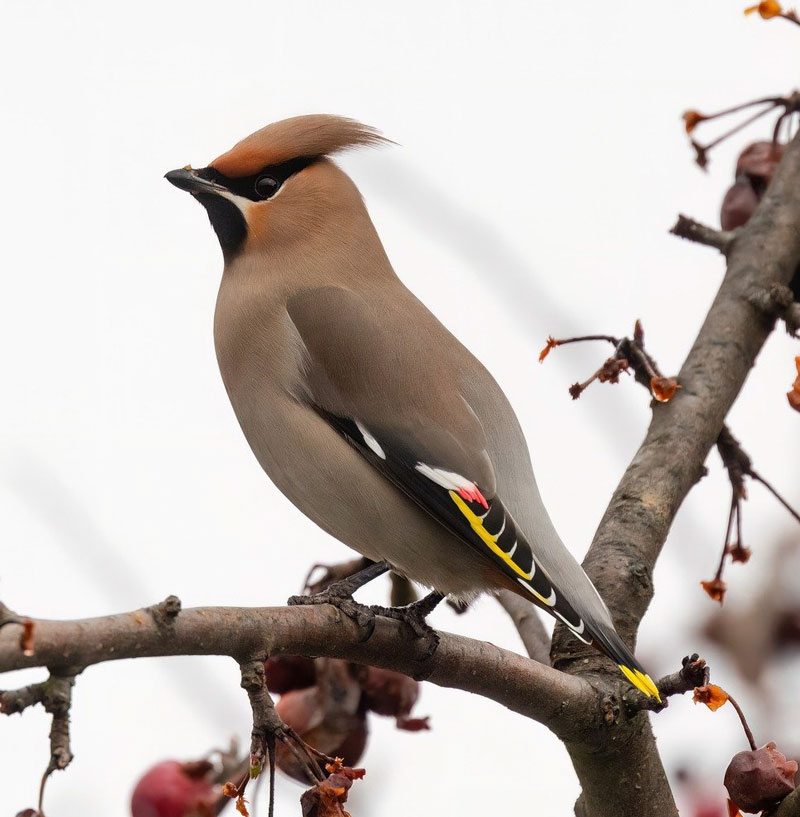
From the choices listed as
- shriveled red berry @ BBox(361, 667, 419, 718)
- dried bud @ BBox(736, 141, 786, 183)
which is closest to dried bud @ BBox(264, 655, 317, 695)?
shriveled red berry @ BBox(361, 667, 419, 718)

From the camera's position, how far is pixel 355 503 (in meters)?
3.03

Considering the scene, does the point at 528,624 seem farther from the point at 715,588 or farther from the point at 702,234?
the point at 702,234

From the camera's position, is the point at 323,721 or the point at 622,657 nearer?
the point at 622,657

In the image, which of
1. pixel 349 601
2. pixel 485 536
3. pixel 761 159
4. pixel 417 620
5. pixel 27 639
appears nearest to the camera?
pixel 27 639

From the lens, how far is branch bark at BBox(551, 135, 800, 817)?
2.68 metres

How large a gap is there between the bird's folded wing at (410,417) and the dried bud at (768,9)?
4.25 feet

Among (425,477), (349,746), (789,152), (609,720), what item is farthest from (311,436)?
(789,152)

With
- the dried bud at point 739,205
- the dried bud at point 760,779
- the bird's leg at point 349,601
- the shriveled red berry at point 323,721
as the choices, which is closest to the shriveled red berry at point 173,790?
the shriveled red berry at point 323,721

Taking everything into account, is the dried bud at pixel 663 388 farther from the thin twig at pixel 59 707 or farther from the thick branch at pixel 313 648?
the thin twig at pixel 59 707

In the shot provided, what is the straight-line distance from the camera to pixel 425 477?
9.78ft

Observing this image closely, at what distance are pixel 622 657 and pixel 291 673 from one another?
0.91 m

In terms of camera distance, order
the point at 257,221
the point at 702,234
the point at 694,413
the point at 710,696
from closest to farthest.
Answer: the point at 710,696, the point at 694,413, the point at 257,221, the point at 702,234

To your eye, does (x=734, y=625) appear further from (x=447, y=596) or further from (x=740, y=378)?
(x=447, y=596)

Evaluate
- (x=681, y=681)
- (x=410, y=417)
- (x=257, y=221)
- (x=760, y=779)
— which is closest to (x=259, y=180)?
(x=257, y=221)
